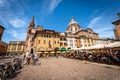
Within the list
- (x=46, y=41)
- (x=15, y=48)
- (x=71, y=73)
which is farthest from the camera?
(x=15, y=48)

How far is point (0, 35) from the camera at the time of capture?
34.2 m

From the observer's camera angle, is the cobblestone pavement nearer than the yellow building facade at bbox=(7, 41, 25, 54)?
Yes

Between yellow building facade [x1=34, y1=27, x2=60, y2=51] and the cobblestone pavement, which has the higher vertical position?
yellow building facade [x1=34, y1=27, x2=60, y2=51]

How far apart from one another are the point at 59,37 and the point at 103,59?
86.4 ft

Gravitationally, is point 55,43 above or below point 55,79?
above

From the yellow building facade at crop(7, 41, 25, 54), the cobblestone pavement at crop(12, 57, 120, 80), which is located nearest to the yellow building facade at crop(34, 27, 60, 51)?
the cobblestone pavement at crop(12, 57, 120, 80)

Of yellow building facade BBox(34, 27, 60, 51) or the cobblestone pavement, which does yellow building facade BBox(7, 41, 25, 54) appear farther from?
the cobblestone pavement

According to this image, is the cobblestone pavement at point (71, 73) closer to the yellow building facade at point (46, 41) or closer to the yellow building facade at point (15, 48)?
the yellow building facade at point (46, 41)

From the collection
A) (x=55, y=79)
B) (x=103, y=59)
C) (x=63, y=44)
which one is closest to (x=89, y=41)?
(x=63, y=44)

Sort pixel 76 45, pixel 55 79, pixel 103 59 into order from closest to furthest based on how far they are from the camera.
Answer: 1. pixel 55 79
2. pixel 103 59
3. pixel 76 45

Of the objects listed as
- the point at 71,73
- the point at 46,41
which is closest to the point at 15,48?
the point at 46,41

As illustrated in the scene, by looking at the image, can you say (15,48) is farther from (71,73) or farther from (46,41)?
(71,73)

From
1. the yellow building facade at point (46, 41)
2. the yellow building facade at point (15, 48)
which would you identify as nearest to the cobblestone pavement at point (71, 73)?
the yellow building facade at point (46, 41)

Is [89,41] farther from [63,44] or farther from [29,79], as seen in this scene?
[29,79]
